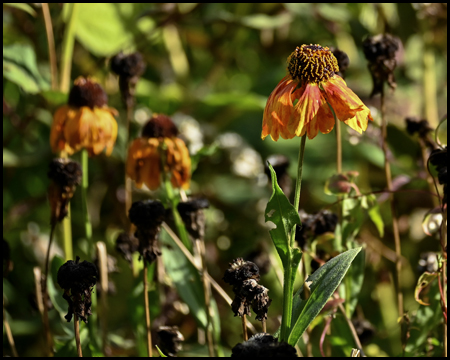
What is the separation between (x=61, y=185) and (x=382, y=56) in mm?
414

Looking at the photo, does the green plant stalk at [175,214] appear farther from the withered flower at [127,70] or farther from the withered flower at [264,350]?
the withered flower at [264,350]

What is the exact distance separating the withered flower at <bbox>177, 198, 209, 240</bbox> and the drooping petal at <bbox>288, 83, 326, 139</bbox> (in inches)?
9.0

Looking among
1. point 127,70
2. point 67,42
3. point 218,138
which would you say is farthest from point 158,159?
point 218,138

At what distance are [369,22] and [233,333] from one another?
2.81 ft

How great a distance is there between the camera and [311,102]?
1.58 ft

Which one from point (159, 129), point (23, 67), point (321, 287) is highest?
point (23, 67)

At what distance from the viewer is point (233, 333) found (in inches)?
39.7

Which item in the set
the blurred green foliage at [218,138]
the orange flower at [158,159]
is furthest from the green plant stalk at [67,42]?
the orange flower at [158,159]

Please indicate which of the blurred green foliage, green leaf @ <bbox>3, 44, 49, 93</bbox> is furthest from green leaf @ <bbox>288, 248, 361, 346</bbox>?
green leaf @ <bbox>3, 44, 49, 93</bbox>

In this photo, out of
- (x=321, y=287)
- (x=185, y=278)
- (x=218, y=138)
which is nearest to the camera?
(x=321, y=287)

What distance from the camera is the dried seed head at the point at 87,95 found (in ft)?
2.59

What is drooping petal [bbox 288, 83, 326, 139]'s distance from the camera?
1.56 feet

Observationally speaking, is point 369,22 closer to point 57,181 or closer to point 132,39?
point 132,39

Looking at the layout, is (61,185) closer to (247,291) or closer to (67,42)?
(247,291)
